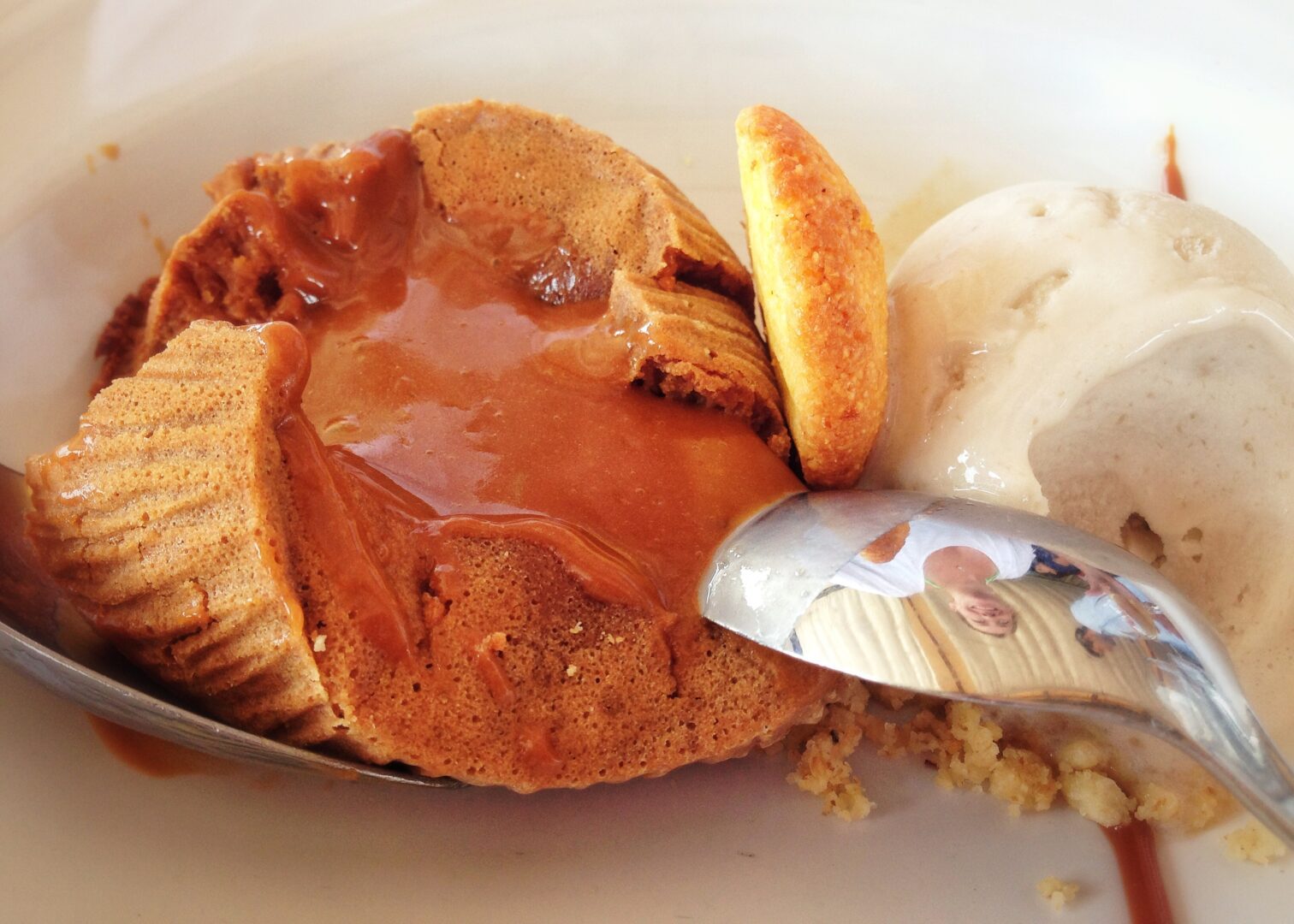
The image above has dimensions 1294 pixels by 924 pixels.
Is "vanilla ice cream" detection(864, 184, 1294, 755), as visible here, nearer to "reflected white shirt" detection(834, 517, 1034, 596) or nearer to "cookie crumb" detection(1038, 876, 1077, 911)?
"reflected white shirt" detection(834, 517, 1034, 596)

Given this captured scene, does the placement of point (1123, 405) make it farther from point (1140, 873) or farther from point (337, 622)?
point (337, 622)

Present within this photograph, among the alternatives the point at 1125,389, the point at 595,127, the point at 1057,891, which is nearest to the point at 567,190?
the point at 595,127

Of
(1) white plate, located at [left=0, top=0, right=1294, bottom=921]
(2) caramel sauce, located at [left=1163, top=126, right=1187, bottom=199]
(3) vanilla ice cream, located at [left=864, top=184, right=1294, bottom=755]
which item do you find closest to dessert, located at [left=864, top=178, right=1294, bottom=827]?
(3) vanilla ice cream, located at [left=864, top=184, right=1294, bottom=755]

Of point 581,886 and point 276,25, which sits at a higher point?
point 276,25

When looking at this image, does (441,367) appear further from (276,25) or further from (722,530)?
(276,25)

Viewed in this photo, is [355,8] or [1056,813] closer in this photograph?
[1056,813]

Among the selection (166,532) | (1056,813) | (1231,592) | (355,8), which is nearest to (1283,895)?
(1056,813)
